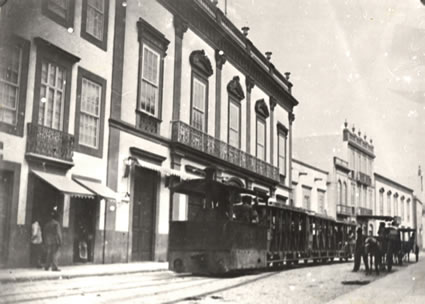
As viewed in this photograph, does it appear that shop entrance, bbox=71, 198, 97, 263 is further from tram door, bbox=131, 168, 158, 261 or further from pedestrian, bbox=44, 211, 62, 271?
tram door, bbox=131, 168, 158, 261

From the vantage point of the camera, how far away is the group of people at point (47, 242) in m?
2.08

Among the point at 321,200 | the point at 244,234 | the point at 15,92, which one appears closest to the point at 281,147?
the point at 321,200

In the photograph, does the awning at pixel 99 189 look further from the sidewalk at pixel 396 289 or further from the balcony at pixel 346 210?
the balcony at pixel 346 210

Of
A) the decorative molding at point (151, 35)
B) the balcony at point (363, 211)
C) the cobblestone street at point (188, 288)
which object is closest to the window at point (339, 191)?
the balcony at point (363, 211)

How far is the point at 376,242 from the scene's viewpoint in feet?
9.02

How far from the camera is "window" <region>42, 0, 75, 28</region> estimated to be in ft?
7.48

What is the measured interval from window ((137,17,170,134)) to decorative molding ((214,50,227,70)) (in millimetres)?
582

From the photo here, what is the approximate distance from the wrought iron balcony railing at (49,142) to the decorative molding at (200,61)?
123cm

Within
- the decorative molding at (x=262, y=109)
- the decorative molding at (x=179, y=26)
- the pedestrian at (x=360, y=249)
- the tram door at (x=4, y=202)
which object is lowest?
the pedestrian at (x=360, y=249)

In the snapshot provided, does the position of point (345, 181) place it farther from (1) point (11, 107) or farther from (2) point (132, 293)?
(1) point (11, 107)

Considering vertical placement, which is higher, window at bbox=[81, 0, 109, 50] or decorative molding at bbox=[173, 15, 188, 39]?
decorative molding at bbox=[173, 15, 188, 39]

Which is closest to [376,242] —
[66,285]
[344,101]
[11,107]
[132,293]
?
[344,101]

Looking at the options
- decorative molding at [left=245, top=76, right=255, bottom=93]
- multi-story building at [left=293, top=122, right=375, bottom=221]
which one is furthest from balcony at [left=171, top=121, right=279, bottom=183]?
decorative molding at [left=245, top=76, right=255, bottom=93]

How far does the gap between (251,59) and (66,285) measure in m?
1.96
